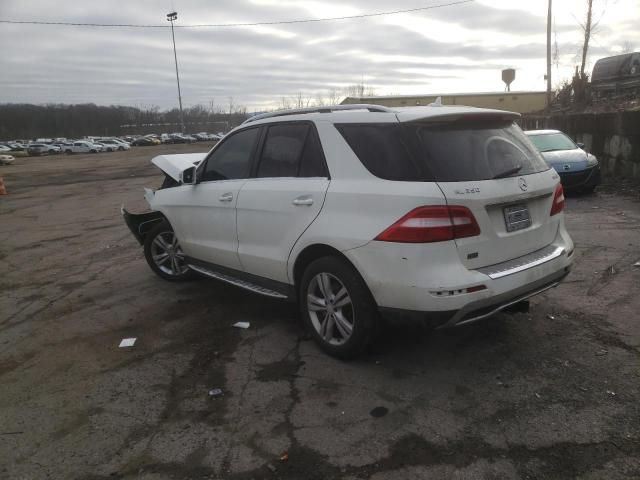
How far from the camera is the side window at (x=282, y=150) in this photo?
4121 mm

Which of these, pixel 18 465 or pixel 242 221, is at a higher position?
pixel 242 221

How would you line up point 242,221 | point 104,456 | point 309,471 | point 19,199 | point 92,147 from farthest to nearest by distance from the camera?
point 92,147 < point 19,199 < point 242,221 < point 104,456 < point 309,471

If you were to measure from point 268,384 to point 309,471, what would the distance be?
1.01 m

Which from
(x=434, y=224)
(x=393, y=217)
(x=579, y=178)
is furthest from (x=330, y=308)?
(x=579, y=178)

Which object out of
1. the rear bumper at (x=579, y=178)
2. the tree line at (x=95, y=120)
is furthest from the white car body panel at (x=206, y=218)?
the tree line at (x=95, y=120)

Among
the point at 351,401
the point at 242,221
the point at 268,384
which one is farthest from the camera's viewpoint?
the point at 242,221

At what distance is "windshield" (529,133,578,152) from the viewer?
39.7 ft

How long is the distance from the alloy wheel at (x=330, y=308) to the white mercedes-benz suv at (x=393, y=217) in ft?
0.03

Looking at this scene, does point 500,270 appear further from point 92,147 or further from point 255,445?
point 92,147

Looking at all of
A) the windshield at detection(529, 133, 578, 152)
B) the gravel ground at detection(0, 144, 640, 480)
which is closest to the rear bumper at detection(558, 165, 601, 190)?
the windshield at detection(529, 133, 578, 152)

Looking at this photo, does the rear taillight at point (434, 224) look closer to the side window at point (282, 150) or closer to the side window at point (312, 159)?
the side window at point (312, 159)

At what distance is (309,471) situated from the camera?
2707mm

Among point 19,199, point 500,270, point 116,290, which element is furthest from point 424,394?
point 19,199

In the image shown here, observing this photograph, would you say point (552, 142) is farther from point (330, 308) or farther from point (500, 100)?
point (500, 100)
